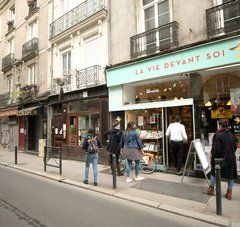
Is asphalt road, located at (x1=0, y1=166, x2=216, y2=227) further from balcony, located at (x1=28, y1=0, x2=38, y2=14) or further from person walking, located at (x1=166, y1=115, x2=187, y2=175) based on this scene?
balcony, located at (x1=28, y1=0, x2=38, y2=14)

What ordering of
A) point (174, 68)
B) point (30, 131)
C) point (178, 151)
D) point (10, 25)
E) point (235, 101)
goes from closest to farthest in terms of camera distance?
point (235, 101) → point (178, 151) → point (174, 68) → point (30, 131) → point (10, 25)

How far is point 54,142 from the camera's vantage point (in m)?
14.2

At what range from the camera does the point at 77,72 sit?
12.7m

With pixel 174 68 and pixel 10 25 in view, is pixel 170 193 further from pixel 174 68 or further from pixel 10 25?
pixel 10 25

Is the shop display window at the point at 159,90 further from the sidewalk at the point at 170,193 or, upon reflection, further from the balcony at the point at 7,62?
the balcony at the point at 7,62

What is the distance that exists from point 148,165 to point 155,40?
4.62 m

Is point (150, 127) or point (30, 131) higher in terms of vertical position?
point (150, 127)

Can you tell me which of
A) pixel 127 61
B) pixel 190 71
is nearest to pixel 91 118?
pixel 127 61

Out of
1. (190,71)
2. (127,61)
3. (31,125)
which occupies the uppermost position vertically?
(127,61)

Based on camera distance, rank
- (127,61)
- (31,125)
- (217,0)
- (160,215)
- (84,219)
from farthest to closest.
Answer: (31,125) < (127,61) < (217,0) < (160,215) < (84,219)

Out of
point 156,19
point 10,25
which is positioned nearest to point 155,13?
point 156,19

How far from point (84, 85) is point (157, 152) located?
5057mm

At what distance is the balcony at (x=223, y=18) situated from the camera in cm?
740

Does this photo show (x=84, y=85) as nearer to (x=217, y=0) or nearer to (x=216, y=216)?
(x=217, y=0)
